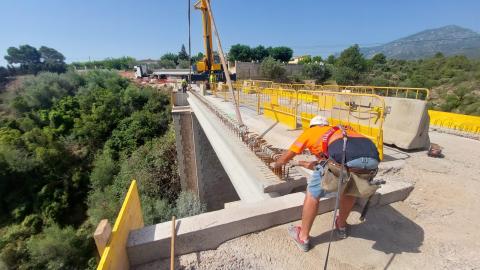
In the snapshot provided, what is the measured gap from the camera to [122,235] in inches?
78.4

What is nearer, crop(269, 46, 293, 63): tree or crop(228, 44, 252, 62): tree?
crop(228, 44, 252, 62): tree

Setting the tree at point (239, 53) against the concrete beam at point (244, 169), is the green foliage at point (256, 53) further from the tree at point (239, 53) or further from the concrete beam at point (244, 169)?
the concrete beam at point (244, 169)

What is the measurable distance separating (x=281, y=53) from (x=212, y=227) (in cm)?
7118

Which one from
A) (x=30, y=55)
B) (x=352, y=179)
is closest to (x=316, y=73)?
(x=352, y=179)

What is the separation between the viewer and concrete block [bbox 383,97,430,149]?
16.2 ft

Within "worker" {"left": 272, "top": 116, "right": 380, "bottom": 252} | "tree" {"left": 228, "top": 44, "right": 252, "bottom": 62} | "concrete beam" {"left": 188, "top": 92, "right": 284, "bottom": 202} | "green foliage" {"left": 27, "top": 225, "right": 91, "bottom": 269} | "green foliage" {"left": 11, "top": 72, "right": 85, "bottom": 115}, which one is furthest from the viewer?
"tree" {"left": 228, "top": 44, "right": 252, "bottom": 62}

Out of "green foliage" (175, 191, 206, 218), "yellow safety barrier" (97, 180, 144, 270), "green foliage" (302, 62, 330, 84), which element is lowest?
"green foliage" (175, 191, 206, 218)

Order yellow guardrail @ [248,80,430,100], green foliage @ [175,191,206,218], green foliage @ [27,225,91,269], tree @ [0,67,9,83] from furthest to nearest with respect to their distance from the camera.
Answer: tree @ [0,67,9,83], green foliage @ [27,225,91,269], green foliage @ [175,191,206,218], yellow guardrail @ [248,80,430,100]

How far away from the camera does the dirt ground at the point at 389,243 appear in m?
2.18

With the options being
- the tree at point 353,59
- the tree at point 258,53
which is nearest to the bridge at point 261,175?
the tree at point 353,59

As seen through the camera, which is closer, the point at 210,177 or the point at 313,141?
the point at 313,141

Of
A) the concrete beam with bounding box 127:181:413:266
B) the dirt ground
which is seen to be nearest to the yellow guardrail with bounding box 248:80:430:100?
the dirt ground

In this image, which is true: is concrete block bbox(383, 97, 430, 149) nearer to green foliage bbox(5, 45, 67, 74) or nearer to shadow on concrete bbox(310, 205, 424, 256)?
shadow on concrete bbox(310, 205, 424, 256)

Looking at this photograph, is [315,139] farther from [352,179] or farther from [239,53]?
[239,53]
